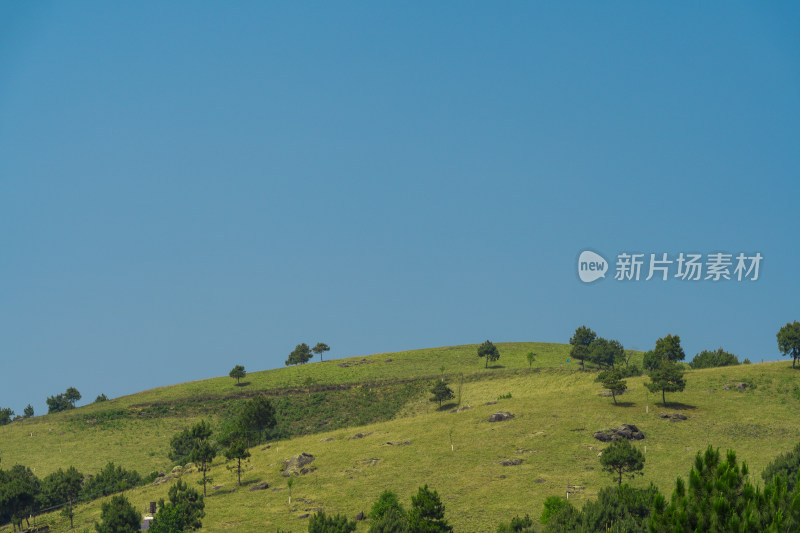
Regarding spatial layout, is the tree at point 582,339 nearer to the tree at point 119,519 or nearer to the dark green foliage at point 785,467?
the dark green foliage at point 785,467

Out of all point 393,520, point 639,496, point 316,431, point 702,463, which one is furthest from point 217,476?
point 702,463

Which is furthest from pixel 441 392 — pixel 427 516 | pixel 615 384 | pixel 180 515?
pixel 427 516

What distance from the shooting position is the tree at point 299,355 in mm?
190250

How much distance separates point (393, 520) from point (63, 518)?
177 ft

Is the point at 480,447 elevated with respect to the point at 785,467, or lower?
elevated

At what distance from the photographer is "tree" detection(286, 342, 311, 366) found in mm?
190250

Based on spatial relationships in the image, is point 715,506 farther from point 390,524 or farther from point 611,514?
point 390,524

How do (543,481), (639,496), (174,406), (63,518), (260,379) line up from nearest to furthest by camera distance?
(639,496) → (543,481) → (63,518) → (174,406) → (260,379)

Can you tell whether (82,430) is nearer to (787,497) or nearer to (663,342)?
(663,342)

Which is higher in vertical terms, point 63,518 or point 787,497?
point 787,497

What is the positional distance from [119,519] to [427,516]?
33.5 metres

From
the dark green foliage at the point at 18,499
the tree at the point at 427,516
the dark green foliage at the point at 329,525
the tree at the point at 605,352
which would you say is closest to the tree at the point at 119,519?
the dark green foliage at the point at 18,499

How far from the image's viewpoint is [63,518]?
83.2 m

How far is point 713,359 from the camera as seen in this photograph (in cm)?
13625
